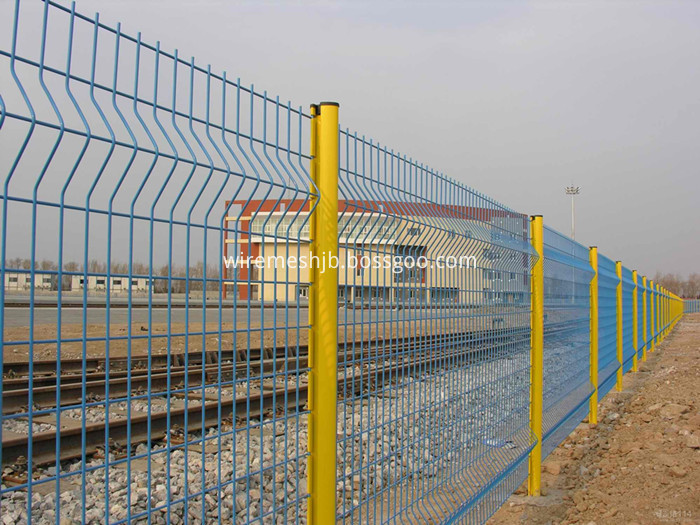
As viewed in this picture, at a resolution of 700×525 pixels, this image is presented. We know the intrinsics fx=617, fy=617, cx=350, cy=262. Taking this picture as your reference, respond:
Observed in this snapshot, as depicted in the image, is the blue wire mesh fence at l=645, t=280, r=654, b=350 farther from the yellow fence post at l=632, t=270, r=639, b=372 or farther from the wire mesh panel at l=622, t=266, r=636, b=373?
the wire mesh panel at l=622, t=266, r=636, b=373

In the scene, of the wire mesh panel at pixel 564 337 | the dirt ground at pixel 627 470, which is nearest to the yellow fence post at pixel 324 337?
the dirt ground at pixel 627 470

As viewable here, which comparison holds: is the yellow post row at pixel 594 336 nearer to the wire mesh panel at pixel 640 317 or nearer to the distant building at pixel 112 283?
the distant building at pixel 112 283

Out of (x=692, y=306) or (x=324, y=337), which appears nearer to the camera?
(x=324, y=337)

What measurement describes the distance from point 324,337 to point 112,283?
3.55 ft

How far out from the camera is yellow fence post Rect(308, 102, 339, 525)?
115 inches

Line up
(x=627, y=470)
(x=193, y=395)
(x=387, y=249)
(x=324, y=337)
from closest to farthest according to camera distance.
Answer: (x=324, y=337) → (x=387, y=249) → (x=627, y=470) → (x=193, y=395)

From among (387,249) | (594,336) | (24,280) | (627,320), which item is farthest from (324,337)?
(627,320)

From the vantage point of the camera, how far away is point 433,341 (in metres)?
4.04

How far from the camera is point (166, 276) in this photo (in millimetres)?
2221

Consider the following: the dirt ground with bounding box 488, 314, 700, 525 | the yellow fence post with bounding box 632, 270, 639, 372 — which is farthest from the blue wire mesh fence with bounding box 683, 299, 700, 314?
the dirt ground with bounding box 488, 314, 700, 525

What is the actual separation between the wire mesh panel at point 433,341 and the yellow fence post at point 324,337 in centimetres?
13

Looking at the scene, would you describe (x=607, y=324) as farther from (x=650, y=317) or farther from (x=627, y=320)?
(x=650, y=317)

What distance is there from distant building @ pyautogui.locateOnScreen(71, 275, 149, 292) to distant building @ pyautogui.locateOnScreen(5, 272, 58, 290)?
0.27ft

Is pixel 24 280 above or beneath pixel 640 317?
above
